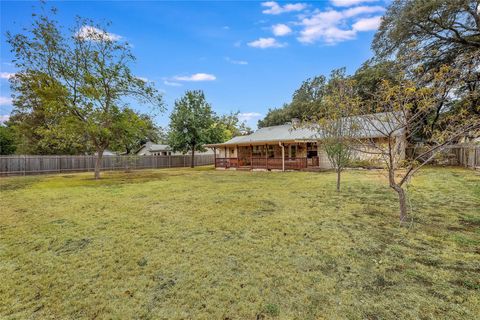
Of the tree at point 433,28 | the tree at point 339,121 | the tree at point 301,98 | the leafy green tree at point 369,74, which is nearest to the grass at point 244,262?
the tree at point 339,121

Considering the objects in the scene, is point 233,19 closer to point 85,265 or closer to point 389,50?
point 389,50

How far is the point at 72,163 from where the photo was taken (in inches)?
803

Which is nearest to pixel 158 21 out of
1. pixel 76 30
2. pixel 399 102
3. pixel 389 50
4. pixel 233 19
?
pixel 233 19

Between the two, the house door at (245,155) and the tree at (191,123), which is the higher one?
the tree at (191,123)

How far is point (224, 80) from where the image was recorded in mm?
23875

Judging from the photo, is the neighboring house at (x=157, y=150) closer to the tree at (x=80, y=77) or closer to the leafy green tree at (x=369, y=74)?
the tree at (x=80, y=77)

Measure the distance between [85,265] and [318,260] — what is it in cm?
340

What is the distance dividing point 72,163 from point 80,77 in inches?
414

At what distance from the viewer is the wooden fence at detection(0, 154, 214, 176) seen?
17.3 m

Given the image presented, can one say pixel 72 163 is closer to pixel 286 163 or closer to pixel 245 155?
pixel 245 155

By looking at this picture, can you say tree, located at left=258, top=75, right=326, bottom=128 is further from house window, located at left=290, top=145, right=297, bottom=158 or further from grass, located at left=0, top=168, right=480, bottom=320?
grass, located at left=0, top=168, right=480, bottom=320

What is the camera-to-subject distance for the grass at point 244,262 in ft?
8.05

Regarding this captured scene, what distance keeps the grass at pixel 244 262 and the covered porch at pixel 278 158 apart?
1071 centimetres

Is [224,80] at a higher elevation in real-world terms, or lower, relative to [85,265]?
higher
